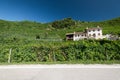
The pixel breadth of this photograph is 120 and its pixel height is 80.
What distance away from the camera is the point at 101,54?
53.7ft

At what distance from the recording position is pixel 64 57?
16.5m

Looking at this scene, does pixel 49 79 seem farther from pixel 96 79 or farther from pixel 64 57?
pixel 64 57

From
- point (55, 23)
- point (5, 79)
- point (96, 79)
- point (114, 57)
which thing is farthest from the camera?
point (55, 23)

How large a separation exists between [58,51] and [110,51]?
15.7 feet

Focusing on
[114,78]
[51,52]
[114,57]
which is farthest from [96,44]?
[114,78]

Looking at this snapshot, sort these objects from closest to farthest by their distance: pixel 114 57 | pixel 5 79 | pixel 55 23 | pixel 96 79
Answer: pixel 96 79 → pixel 5 79 → pixel 114 57 → pixel 55 23

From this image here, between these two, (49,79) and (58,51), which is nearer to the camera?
(49,79)

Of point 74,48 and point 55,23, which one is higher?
point 55,23

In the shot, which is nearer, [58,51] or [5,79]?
[5,79]

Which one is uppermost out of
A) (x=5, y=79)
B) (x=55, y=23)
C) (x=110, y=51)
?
(x=55, y=23)

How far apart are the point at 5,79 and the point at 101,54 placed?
1023 centimetres

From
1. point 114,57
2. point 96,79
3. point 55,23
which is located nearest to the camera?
point 96,79

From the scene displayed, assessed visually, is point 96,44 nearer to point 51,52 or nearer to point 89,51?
point 89,51

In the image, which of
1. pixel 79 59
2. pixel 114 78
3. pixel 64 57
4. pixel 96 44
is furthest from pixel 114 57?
pixel 114 78
